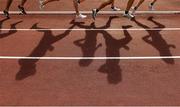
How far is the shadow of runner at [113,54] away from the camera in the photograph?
9.97 m

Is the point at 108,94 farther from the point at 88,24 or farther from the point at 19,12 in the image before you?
the point at 19,12

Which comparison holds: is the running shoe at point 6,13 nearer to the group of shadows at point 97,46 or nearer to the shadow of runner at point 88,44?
the group of shadows at point 97,46

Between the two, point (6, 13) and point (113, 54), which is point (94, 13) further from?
point (113, 54)

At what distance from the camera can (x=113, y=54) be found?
11.6 meters

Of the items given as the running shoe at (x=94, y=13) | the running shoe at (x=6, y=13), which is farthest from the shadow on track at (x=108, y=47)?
the running shoe at (x=6, y=13)

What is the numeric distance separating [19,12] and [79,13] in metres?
2.30

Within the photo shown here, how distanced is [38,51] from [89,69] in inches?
78.4

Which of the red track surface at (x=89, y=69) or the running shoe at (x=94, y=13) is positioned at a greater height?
the red track surface at (x=89, y=69)

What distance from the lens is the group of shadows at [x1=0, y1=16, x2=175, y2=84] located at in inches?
406

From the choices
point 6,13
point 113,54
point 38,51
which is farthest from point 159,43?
point 6,13

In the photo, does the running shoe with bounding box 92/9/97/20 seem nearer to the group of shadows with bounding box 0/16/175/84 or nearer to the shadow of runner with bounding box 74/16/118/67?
the group of shadows with bounding box 0/16/175/84

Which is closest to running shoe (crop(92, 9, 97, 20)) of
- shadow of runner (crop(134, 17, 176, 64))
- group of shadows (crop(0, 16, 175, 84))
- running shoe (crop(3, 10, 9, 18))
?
group of shadows (crop(0, 16, 175, 84))

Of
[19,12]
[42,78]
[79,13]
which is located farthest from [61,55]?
[19,12]

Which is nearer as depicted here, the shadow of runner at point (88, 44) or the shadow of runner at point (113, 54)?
the shadow of runner at point (113, 54)
